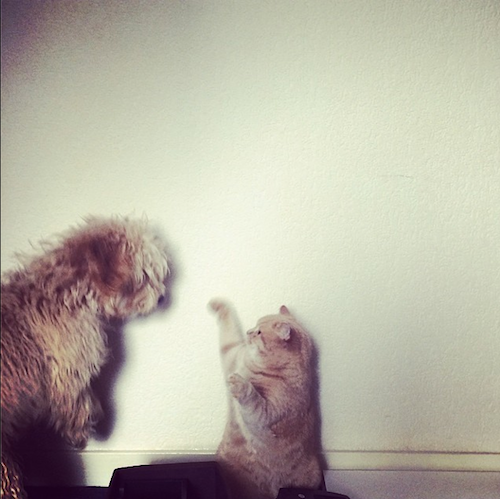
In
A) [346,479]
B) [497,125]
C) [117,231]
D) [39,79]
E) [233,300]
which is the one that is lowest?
[346,479]

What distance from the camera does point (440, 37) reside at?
0.95 m

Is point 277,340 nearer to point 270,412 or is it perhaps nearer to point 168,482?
point 270,412

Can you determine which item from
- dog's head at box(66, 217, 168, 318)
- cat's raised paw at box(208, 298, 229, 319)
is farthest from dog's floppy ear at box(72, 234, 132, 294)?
cat's raised paw at box(208, 298, 229, 319)

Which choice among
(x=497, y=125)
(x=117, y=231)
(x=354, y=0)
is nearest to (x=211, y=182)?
(x=117, y=231)

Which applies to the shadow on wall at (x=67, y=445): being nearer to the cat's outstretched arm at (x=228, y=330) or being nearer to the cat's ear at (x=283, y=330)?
the cat's outstretched arm at (x=228, y=330)

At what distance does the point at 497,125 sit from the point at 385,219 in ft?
0.99

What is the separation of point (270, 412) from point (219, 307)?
24cm

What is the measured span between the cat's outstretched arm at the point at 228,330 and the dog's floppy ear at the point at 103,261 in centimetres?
20

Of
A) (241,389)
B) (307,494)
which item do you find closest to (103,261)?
(241,389)

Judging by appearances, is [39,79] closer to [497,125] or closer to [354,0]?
[354,0]

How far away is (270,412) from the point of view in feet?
3.17

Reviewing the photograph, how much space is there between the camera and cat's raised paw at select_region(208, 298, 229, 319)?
3.31ft

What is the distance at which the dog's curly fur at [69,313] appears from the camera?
93cm

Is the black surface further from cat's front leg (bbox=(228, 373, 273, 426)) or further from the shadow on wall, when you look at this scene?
cat's front leg (bbox=(228, 373, 273, 426))
